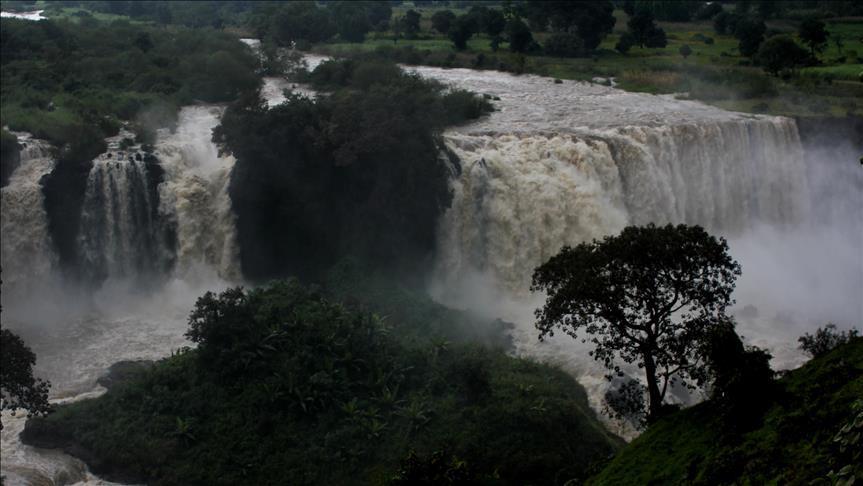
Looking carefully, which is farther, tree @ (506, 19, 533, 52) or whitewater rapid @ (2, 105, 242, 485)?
tree @ (506, 19, 533, 52)

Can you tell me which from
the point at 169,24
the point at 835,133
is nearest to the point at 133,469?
the point at 835,133

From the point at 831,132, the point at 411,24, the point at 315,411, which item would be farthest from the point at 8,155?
the point at 411,24

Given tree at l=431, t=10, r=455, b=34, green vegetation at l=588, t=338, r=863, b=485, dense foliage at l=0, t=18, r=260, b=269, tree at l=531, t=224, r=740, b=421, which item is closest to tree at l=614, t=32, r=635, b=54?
tree at l=431, t=10, r=455, b=34

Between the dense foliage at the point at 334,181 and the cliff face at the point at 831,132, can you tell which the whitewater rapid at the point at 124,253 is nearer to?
the dense foliage at the point at 334,181

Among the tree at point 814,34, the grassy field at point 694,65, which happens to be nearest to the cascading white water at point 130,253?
the grassy field at point 694,65

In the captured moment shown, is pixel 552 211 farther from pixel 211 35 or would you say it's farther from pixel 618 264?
pixel 211 35

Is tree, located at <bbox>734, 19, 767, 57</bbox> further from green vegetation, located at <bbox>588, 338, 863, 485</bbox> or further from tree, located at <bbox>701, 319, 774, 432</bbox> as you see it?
tree, located at <bbox>701, 319, 774, 432</bbox>
